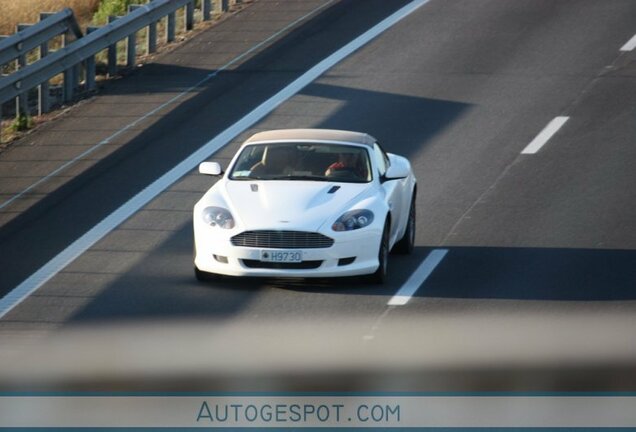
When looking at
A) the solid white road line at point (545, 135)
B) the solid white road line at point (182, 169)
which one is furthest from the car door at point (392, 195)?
the solid white road line at point (545, 135)

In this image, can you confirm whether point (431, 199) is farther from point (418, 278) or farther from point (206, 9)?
point (206, 9)

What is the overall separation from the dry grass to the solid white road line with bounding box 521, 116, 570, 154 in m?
10.8

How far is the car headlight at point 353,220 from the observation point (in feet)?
48.1

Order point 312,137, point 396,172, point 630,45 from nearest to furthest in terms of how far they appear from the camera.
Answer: point 396,172 → point 312,137 → point 630,45

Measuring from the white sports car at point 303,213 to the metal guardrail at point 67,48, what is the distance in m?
5.60

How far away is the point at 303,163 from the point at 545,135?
19.5ft

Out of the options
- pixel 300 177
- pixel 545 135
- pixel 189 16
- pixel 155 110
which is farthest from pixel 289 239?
pixel 189 16

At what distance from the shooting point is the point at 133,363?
39.0 feet

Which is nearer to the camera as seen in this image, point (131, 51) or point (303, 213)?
point (303, 213)

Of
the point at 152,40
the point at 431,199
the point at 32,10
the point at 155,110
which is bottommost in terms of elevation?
the point at 32,10

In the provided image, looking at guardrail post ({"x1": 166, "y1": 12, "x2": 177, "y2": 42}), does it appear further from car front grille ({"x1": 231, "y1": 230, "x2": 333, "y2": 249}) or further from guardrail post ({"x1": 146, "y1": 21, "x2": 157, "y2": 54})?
car front grille ({"x1": 231, "y1": 230, "x2": 333, "y2": 249})

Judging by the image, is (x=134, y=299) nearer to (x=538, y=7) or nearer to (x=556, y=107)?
(x=556, y=107)

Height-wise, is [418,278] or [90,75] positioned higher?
[418,278]

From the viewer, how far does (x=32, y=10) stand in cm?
2981
